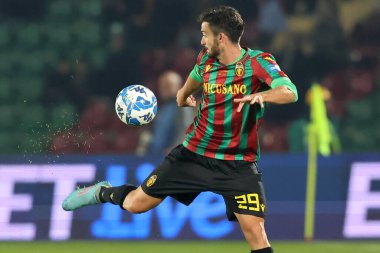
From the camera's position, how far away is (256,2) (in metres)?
13.0

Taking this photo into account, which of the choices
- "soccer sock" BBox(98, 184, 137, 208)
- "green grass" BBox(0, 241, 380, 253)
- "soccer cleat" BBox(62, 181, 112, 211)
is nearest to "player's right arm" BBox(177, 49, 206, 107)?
"soccer sock" BBox(98, 184, 137, 208)

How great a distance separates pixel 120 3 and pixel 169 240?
4.49 metres

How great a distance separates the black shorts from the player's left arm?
1.62 feet

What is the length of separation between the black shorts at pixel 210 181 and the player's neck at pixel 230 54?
0.64 meters

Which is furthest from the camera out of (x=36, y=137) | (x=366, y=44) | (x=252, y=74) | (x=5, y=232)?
(x=366, y=44)

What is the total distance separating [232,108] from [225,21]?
21.5 inches

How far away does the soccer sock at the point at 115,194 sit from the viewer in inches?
260

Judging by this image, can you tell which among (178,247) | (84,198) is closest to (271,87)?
(84,198)

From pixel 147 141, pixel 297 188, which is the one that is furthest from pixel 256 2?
pixel 297 188

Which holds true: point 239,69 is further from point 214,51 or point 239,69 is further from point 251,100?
point 251,100

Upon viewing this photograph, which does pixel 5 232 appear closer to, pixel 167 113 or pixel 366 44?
pixel 167 113

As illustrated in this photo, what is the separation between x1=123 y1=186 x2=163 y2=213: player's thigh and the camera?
6469mm

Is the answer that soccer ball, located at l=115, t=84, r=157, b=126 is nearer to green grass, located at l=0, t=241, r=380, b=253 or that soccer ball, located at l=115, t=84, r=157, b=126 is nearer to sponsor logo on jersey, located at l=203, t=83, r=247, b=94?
sponsor logo on jersey, located at l=203, t=83, r=247, b=94

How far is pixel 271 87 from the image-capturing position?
19.4ft
